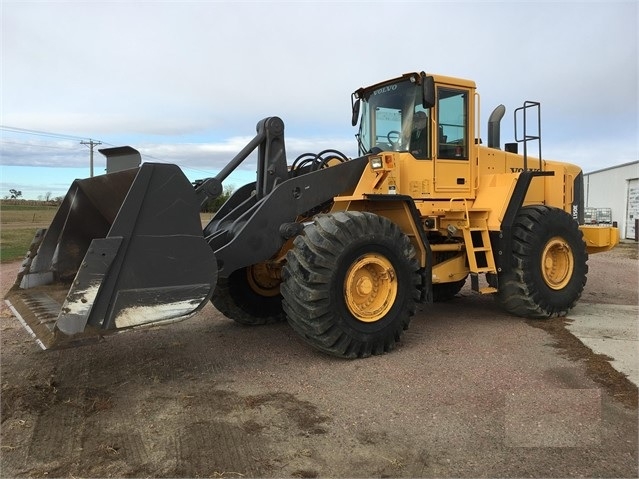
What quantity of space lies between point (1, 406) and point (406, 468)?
3.07 metres

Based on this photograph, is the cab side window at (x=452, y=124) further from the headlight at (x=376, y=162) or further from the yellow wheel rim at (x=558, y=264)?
the yellow wheel rim at (x=558, y=264)

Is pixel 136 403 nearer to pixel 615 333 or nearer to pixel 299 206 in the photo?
pixel 299 206

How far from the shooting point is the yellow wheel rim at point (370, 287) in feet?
17.7

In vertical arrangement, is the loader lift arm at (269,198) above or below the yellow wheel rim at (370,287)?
above

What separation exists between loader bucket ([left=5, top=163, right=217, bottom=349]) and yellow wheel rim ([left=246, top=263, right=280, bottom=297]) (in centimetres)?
199

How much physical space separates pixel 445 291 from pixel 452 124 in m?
3.02

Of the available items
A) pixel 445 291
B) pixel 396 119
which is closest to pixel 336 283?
pixel 396 119

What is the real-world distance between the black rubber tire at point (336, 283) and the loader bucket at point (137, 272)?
840 millimetres

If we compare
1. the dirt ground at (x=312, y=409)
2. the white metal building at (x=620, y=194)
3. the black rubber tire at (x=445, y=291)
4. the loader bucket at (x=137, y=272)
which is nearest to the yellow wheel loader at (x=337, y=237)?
the loader bucket at (x=137, y=272)

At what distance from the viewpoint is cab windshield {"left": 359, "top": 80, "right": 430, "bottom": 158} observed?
6.60 meters

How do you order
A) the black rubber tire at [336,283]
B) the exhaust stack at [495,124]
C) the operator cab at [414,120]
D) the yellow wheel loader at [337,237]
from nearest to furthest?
the yellow wheel loader at [337,237], the black rubber tire at [336,283], the operator cab at [414,120], the exhaust stack at [495,124]

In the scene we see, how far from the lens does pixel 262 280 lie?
6.91 metres

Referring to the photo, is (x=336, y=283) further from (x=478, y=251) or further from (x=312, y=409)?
(x=478, y=251)

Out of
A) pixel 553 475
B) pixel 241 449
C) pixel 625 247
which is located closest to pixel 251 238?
pixel 241 449
